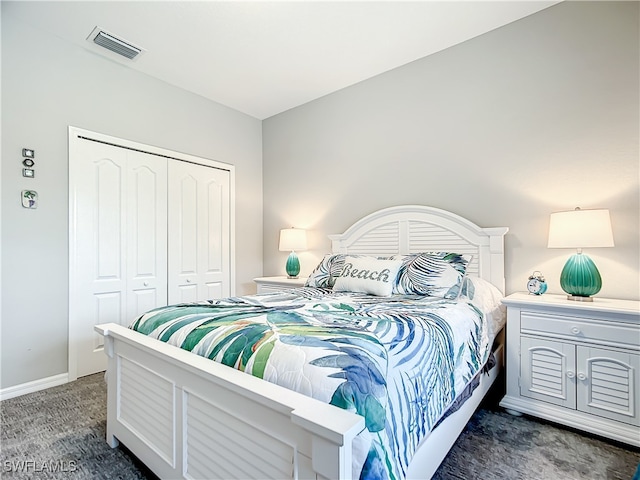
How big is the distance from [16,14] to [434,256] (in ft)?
11.7

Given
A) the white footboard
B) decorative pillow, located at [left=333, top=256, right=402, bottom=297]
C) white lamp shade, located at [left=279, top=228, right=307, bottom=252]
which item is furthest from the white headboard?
the white footboard

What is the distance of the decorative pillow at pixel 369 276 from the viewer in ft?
7.65

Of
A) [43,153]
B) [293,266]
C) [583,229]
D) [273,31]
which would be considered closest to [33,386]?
[43,153]

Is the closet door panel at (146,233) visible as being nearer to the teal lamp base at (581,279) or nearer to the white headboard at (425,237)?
the white headboard at (425,237)

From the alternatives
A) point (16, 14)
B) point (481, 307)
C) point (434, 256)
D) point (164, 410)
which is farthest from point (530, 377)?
point (16, 14)

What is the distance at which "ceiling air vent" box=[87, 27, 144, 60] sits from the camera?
261cm

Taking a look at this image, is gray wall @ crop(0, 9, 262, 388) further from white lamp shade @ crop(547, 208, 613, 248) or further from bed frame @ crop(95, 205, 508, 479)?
white lamp shade @ crop(547, 208, 613, 248)

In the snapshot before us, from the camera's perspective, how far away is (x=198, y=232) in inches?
143

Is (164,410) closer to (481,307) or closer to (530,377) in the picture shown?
(481,307)

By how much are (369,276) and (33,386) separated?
2649 mm

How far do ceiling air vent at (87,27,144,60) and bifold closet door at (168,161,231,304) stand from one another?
99 centimetres

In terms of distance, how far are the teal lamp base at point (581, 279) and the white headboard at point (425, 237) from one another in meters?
0.48

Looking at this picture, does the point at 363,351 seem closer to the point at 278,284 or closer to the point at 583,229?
the point at 583,229

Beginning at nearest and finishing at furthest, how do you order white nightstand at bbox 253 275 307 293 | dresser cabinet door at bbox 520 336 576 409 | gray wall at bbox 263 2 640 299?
dresser cabinet door at bbox 520 336 576 409 → gray wall at bbox 263 2 640 299 → white nightstand at bbox 253 275 307 293
